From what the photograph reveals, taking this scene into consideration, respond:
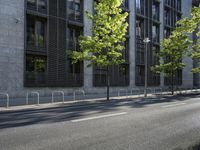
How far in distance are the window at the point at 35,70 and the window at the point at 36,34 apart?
0.90m

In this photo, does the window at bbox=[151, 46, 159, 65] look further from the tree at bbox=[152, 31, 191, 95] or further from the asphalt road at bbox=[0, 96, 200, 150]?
the asphalt road at bbox=[0, 96, 200, 150]

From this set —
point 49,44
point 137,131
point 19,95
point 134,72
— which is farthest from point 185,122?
point 134,72

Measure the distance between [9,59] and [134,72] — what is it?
19219 mm

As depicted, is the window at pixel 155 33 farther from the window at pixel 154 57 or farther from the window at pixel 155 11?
the window at pixel 155 11

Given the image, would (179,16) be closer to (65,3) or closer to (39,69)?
(65,3)

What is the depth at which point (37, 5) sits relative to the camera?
27.2 m

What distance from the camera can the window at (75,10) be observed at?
30644 millimetres

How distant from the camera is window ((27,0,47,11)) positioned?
26719 millimetres

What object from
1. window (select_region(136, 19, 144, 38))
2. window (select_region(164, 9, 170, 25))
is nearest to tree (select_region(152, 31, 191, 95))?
window (select_region(136, 19, 144, 38))

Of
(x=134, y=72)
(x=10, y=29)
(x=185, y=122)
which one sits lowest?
(x=185, y=122)

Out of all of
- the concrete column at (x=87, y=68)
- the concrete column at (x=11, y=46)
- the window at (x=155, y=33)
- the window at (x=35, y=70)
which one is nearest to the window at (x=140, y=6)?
the window at (x=155, y=33)

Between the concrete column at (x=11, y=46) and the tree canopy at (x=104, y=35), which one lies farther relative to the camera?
the concrete column at (x=11, y=46)

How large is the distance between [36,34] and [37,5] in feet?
8.30

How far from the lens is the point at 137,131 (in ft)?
31.0
